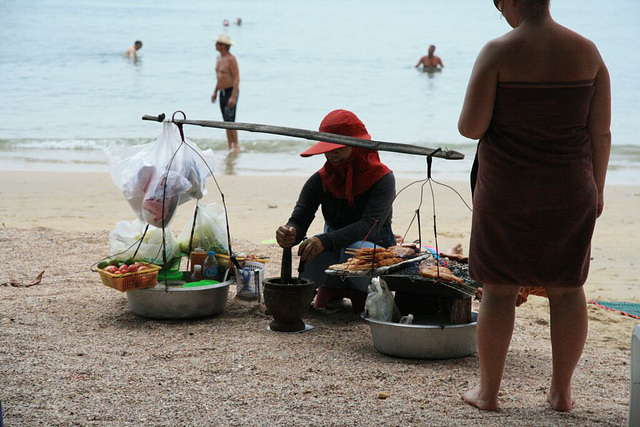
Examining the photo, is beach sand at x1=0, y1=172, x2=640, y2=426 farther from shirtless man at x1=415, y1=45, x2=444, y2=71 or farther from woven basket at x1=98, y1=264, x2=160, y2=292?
shirtless man at x1=415, y1=45, x2=444, y2=71

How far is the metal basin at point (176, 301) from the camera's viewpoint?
4.08 m

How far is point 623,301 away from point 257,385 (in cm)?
299

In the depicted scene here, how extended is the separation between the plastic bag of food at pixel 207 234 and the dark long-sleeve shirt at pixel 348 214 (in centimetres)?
49

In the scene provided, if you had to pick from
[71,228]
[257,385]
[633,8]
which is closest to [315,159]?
[71,228]

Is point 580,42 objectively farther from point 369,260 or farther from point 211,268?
point 211,268

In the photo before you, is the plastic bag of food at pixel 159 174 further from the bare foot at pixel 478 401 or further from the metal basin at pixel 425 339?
the bare foot at pixel 478 401

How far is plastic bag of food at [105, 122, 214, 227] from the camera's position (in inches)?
162

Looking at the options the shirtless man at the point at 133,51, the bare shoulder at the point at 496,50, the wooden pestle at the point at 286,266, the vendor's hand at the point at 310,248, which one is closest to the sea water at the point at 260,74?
the shirtless man at the point at 133,51

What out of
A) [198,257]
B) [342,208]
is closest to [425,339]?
[342,208]

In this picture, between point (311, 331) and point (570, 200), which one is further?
point (311, 331)

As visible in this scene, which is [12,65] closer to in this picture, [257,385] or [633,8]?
[257,385]

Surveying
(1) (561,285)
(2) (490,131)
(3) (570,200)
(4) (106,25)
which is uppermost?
(4) (106,25)

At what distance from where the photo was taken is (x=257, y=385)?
3129 millimetres

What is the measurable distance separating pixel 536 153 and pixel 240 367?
1.65m
